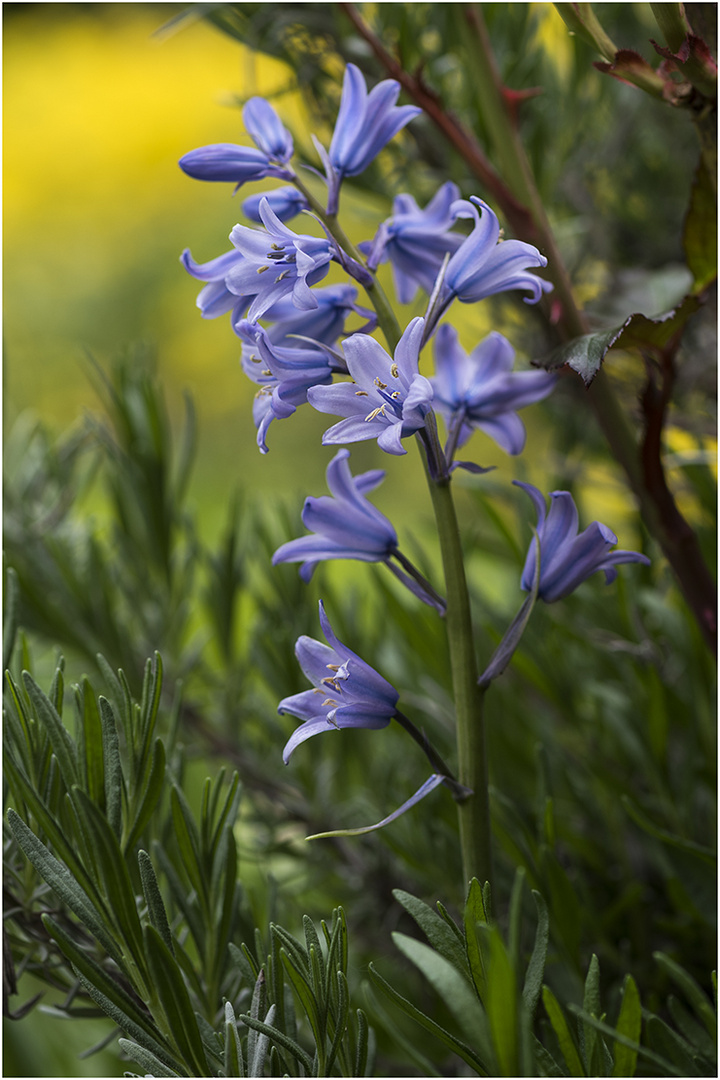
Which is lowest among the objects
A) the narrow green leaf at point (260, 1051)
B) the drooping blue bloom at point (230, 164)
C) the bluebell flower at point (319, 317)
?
the narrow green leaf at point (260, 1051)

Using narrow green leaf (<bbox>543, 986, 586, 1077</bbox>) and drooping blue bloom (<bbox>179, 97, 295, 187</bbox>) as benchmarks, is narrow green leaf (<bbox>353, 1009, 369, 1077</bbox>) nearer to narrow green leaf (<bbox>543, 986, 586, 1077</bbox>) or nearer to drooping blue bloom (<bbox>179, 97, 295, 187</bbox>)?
narrow green leaf (<bbox>543, 986, 586, 1077</bbox>)

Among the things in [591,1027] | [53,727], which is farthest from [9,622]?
[591,1027]

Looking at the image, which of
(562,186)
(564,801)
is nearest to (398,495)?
(562,186)

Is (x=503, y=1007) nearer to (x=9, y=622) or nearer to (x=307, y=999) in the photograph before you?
(x=307, y=999)

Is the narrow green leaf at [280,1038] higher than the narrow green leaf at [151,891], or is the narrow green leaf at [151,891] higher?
the narrow green leaf at [151,891]

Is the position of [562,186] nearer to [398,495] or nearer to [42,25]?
[398,495]

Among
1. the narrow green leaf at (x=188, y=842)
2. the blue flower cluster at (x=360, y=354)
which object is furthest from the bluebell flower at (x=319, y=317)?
the narrow green leaf at (x=188, y=842)

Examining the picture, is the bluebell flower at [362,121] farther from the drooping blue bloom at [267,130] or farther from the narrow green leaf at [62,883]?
the narrow green leaf at [62,883]
